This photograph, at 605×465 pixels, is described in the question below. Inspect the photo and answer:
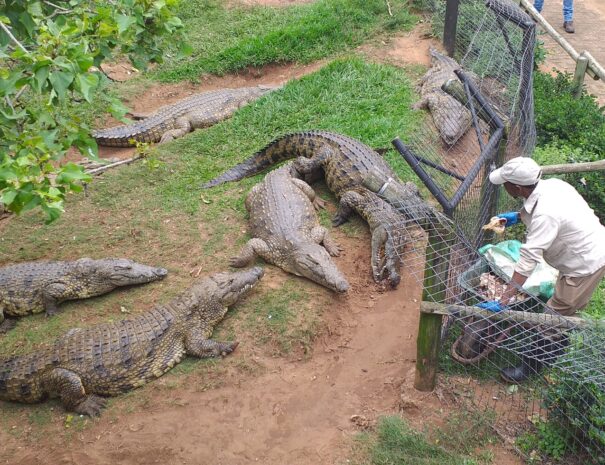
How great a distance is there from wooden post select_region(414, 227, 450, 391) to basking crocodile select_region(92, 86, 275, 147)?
6.34 meters

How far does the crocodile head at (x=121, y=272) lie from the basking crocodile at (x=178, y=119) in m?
3.93

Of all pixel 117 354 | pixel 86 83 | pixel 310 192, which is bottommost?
pixel 117 354

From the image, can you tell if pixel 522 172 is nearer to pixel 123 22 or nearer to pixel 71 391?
pixel 123 22

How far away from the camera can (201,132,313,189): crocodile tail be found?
8.08 m

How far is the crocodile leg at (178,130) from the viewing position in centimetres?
995

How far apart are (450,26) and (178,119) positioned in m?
5.06

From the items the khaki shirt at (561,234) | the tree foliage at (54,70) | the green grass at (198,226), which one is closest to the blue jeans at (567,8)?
the green grass at (198,226)

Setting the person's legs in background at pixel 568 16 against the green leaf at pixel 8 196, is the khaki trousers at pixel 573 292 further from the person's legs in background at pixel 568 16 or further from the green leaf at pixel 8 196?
the person's legs in background at pixel 568 16

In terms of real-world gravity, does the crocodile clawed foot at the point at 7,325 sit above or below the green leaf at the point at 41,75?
below

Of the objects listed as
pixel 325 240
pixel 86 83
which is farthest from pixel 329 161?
pixel 86 83

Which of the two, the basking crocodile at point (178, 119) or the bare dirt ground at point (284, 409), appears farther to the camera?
the basking crocodile at point (178, 119)

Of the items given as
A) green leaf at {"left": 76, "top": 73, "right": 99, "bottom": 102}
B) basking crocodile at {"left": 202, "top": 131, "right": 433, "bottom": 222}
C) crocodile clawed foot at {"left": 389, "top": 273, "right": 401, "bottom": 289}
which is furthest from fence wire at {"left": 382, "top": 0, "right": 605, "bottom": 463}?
green leaf at {"left": 76, "top": 73, "right": 99, "bottom": 102}

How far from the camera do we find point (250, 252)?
6543mm

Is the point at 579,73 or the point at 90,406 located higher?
the point at 579,73
